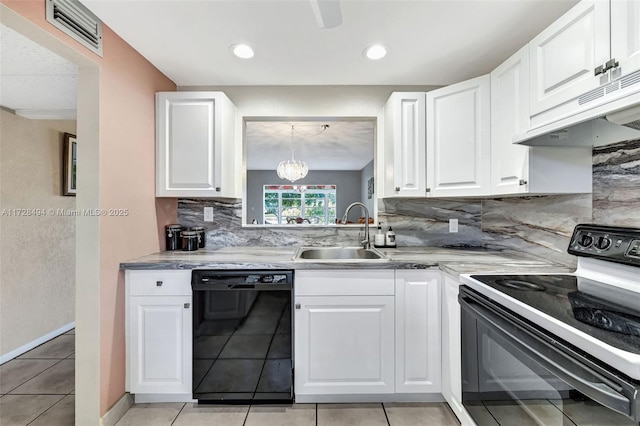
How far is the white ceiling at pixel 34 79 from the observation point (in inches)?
64.4

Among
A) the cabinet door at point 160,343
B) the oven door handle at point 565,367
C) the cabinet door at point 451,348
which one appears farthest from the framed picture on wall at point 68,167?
the oven door handle at point 565,367

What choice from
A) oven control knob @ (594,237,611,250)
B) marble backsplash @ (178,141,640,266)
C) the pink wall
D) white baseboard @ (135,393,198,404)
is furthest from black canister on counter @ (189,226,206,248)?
oven control knob @ (594,237,611,250)

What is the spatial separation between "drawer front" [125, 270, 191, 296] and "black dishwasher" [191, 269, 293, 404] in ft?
0.28

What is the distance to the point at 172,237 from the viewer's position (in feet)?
7.23

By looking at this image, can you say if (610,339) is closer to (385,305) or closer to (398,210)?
(385,305)

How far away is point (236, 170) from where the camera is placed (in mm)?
2369

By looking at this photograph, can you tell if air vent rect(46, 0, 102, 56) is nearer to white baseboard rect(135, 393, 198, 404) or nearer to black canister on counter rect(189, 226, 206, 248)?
black canister on counter rect(189, 226, 206, 248)

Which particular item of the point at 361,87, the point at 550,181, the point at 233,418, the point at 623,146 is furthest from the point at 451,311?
the point at 361,87

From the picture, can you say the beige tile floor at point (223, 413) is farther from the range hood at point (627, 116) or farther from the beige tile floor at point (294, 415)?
the range hood at point (627, 116)

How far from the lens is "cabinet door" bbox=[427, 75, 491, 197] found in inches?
70.1

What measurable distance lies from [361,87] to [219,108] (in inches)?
43.6

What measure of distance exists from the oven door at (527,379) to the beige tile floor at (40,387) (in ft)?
7.05

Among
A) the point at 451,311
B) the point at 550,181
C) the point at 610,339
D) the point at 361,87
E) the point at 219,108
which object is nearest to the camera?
the point at 610,339

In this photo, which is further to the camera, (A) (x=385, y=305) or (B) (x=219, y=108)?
(B) (x=219, y=108)
